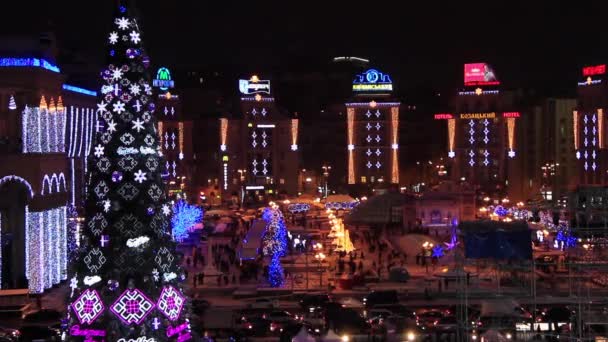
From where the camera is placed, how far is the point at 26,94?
3008 cm

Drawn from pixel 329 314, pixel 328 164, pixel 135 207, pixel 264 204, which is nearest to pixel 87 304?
pixel 135 207

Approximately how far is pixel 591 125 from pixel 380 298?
45.7 meters

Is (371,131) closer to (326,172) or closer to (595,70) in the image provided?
(326,172)

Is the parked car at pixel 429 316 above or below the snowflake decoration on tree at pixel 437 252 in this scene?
below

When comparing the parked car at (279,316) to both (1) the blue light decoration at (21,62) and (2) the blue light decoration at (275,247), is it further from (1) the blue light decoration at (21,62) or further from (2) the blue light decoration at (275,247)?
(1) the blue light decoration at (21,62)

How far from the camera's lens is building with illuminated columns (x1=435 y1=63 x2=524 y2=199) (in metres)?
78.2

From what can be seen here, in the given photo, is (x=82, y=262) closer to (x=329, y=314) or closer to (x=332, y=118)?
(x=329, y=314)

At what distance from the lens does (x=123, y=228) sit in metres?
17.0

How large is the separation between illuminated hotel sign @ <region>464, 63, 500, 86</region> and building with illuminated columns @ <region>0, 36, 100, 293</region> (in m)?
52.9

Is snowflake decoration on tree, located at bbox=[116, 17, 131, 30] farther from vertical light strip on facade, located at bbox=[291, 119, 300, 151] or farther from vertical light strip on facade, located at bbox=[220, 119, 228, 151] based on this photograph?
vertical light strip on facade, located at bbox=[291, 119, 300, 151]

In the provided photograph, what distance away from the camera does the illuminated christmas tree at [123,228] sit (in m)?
17.1

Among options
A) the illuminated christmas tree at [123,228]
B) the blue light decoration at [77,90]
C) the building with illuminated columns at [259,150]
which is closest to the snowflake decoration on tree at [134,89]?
the illuminated christmas tree at [123,228]

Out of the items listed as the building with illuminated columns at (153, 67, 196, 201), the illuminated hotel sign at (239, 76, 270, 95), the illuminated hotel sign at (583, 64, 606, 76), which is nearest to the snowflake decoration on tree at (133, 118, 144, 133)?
the illuminated hotel sign at (583, 64, 606, 76)

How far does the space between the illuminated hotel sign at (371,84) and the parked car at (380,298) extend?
5387cm
